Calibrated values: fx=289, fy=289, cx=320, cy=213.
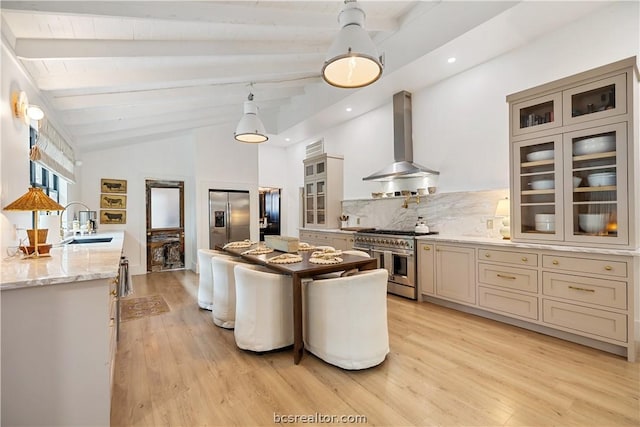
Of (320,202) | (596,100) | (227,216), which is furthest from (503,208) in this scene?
(227,216)

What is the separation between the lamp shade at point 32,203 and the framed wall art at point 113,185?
416cm

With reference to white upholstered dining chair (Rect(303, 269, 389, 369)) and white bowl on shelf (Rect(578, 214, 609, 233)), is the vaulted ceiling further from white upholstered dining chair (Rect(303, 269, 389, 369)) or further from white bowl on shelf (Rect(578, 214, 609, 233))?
white upholstered dining chair (Rect(303, 269, 389, 369))

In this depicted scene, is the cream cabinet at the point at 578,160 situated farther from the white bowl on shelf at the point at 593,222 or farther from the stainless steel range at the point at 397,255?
the stainless steel range at the point at 397,255

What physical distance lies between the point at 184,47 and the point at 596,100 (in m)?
3.82

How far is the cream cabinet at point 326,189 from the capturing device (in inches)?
232

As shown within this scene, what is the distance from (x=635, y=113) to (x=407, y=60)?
7.52ft

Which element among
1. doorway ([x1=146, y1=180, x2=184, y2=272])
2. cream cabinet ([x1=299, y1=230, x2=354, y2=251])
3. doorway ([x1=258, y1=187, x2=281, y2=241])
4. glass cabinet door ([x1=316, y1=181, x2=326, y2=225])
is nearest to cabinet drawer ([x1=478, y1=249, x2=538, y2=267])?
cream cabinet ([x1=299, y1=230, x2=354, y2=251])

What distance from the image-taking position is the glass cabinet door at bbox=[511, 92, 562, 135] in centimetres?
279

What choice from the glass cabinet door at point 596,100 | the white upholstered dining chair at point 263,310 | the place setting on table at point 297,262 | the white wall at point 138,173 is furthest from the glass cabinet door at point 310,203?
the glass cabinet door at point 596,100

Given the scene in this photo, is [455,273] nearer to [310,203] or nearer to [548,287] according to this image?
[548,287]

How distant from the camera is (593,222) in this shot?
2.64 m

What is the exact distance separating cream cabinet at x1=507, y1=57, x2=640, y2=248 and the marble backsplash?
606 millimetres

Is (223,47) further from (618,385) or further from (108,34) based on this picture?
(618,385)

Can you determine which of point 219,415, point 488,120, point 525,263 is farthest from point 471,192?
point 219,415
